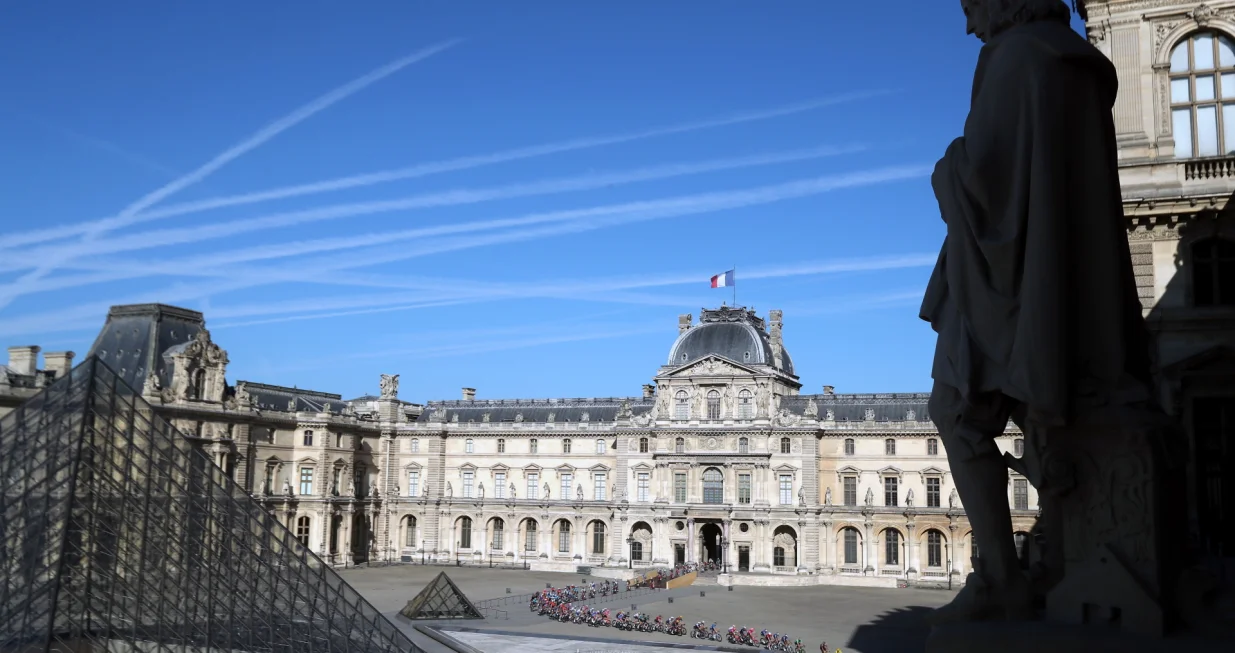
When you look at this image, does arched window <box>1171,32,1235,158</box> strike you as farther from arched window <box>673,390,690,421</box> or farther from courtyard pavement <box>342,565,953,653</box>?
arched window <box>673,390,690,421</box>

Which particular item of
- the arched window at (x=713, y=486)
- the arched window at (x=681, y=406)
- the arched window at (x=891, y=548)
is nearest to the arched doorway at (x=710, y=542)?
the arched window at (x=713, y=486)

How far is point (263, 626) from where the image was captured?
2614 cm

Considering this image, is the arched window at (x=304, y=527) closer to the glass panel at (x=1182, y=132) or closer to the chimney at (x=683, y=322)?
the chimney at (x=683, y=322)

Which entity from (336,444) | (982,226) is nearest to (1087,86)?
(982,226)

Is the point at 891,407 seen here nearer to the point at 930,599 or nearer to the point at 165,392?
the point at 930,599

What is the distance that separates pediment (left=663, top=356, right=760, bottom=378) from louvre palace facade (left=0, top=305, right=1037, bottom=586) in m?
0.12

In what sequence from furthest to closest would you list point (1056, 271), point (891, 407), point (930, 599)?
point (891, 407) → point (930, 599) → point (1056, 271)

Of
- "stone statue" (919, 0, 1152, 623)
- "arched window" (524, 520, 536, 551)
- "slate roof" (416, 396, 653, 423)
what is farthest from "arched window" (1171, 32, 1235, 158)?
"arched window" (524, 520, 536, 551)

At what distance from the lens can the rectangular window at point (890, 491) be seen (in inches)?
2376

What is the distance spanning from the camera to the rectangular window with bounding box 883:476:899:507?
6034 centimetres

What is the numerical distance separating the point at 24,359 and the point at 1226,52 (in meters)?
54.8

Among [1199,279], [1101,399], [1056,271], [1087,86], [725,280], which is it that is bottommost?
[1101,399]

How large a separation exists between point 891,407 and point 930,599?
13.9 meters

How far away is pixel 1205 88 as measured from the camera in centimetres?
2158
